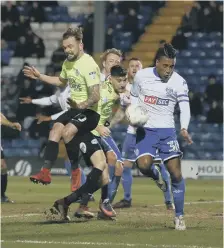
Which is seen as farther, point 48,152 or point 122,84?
point 122,84

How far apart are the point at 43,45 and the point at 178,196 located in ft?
69.0

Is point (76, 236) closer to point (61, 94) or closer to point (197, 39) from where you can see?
point (61, 94)

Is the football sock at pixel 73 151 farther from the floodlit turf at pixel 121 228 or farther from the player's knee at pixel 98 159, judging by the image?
the floodlit turf at pixel 121 228

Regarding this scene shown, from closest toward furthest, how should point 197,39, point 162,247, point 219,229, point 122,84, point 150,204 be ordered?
point 162,247 < point 219,229 < point 122,84 < point 150,204 < point 197,39

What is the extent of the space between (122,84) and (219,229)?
9.80ft

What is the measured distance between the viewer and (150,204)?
16.2 metres

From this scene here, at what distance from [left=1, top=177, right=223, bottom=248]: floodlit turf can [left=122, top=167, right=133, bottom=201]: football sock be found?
267mm

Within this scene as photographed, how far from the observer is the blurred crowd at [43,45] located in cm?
2820

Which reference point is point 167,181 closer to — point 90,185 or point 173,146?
point 90,185

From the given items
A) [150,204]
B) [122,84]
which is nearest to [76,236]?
[122,84]

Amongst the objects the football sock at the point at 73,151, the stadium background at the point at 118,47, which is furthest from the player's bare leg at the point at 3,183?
the stadium background at the point at 118,47

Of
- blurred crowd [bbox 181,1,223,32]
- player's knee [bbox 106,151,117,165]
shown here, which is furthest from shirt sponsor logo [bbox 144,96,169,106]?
blurred crowd [bbox 181,1,223,32]

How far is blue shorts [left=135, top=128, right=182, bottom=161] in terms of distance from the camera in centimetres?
1167

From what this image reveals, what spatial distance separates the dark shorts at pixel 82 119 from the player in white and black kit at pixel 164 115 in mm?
612
